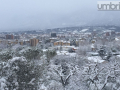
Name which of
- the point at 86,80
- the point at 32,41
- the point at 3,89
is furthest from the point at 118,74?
the point at 32,41

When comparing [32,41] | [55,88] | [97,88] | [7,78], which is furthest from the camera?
[32,41]

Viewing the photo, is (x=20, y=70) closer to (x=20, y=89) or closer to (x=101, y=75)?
(x=20, y=89)

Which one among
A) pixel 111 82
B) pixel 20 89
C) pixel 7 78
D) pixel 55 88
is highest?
pixel 7 78

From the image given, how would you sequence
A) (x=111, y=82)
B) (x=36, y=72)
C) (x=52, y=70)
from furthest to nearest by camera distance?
(x=52, y=70) → (x=111, y=82) → (x=36, y=72)

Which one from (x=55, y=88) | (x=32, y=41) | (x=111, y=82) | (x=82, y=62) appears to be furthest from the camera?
(x=32, y=41)

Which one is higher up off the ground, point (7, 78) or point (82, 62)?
point (7, 78)

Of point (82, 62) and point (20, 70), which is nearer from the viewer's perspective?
point (20, 70)

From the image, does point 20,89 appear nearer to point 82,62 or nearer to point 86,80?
point 86,80

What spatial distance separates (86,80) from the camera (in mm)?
8039

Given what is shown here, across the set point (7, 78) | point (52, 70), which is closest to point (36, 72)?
point (7, 78)

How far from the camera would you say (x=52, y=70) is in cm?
872

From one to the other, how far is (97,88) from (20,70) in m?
4.59

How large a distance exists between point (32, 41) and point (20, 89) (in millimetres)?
28949

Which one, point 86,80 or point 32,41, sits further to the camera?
point 32,41
